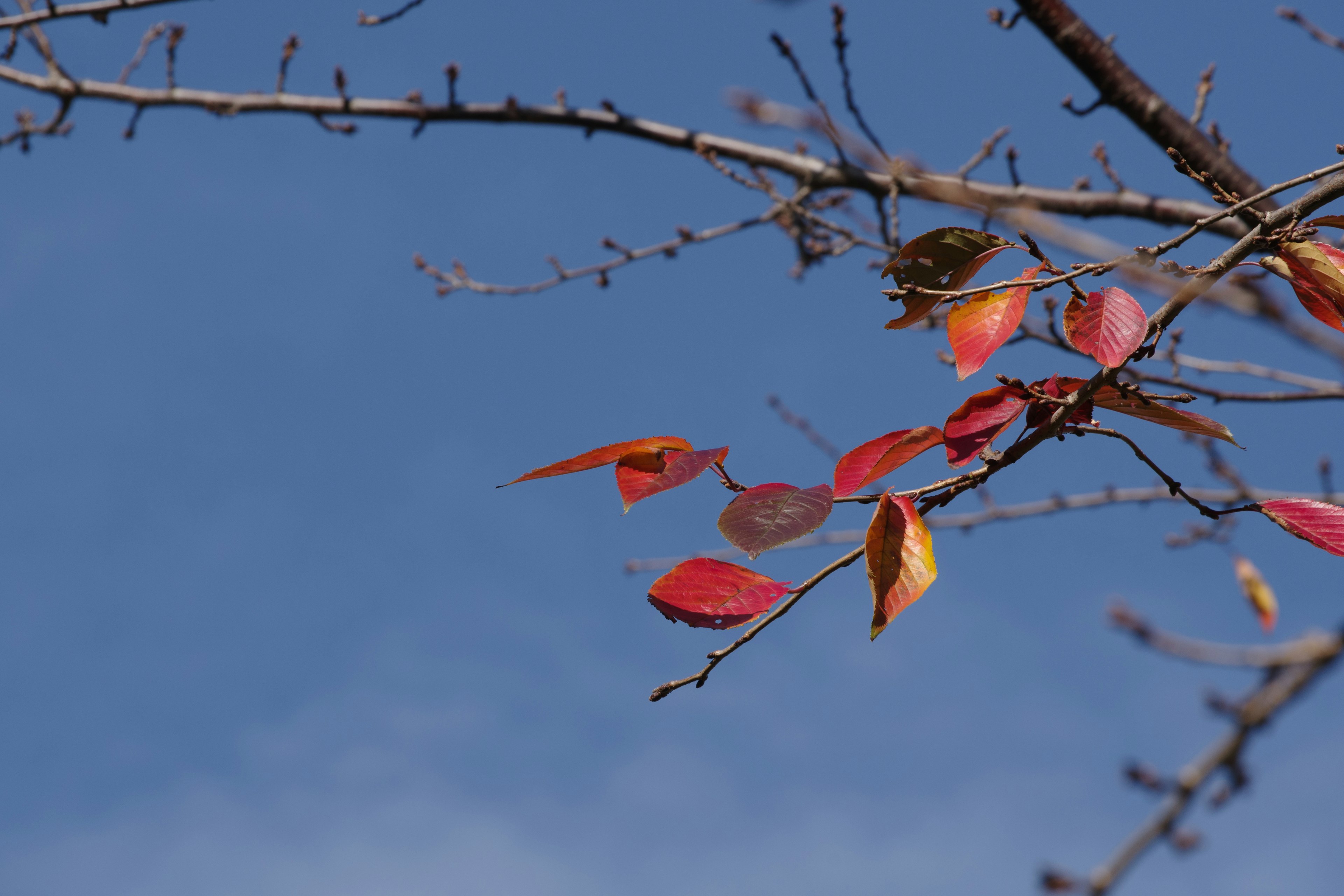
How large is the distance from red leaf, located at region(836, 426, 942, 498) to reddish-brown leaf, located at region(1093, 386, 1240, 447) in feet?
0.69

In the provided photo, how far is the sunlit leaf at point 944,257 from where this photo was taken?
1.18m

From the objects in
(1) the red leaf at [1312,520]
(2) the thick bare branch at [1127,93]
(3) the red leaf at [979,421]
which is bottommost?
(1) the red leaf at [1312,520]

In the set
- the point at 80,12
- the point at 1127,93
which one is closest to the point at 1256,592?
the point at 1127,93

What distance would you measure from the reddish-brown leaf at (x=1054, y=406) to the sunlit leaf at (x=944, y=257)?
18cm

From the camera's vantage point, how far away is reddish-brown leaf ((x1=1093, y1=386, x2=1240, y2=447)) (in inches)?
43.0

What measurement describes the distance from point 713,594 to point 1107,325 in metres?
0.58

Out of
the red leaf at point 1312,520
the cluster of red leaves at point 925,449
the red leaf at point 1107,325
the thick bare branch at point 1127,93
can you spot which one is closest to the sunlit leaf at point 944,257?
the cluster of red leaves at point 925,449

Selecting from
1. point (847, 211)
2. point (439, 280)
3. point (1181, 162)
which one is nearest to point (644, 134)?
point (847, 211)

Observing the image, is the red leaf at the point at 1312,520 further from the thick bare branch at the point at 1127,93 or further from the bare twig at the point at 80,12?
the bare twig at the point at 80,12

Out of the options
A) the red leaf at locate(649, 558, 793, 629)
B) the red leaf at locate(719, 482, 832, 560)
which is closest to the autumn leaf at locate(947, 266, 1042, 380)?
the red leaf at locate(719, 482, 832, 560)

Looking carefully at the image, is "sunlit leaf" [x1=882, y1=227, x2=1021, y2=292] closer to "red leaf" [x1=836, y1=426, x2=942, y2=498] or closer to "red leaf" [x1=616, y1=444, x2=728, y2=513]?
"red leaf" [x1=836, y1=426, x2=942, y2=498]

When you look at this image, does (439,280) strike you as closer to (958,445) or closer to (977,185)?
(977,185)

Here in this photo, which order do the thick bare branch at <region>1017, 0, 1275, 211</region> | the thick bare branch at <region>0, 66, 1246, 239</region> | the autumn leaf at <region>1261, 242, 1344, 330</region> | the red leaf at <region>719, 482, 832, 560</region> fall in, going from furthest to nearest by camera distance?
1. the thick bare branch at <region>0, 66, 1246, 239</region>
2. the thick bare branch at <region>1017, 0, 1275, 211</region>
3. the autumn leaf at <region>1261, 242, 1344, 330</region>
4. the red leaf at <region>719, 482, 832, 560</region>

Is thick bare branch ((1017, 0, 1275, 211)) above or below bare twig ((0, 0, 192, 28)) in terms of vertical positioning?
below
